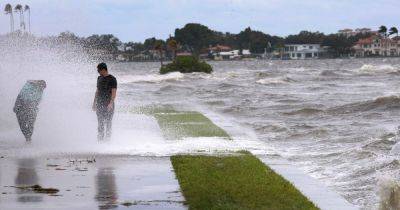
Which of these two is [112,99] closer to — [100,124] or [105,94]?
[105,94]

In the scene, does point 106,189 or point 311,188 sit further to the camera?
point 311,188

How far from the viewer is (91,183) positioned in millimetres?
11000

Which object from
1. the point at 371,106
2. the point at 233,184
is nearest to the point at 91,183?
the point at 233,184

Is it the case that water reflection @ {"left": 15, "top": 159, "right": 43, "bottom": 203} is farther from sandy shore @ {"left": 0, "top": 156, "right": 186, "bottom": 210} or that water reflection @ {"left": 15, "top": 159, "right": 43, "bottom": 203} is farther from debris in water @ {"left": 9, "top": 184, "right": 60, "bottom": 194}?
debris in water @ {"left": 9, "top": 184, "right": 60, "bottom": 194}

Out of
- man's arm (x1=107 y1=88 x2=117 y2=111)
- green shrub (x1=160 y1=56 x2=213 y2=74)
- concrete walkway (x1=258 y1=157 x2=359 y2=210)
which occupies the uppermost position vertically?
man's arm (x1=107 y1=88 x2=117 y2=111)

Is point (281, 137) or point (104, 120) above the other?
point (104, 120)

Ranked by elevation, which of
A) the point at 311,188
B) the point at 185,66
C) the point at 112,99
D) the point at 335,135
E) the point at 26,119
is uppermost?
the point at 112,99

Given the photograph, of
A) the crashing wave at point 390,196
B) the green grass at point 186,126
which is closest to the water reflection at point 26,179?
the crashing wave at point 390,196

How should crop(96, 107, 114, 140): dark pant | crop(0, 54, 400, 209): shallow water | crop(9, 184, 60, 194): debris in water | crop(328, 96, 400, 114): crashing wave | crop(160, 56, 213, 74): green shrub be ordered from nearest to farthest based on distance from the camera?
crop(9, 184, 60, 194): debris in water
crop(0, 54, 400, 209): shallow water
crop(96, 107, 114, 140): dark pant
crop(328, 96, 400, 114): crashing wave
crop(160, 56, 213, 74): green shrub

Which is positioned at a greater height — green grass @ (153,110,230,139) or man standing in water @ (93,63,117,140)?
man standing in water @ (93,63,117,140)

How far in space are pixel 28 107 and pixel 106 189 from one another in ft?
20.1

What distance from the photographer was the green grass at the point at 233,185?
31.1ft

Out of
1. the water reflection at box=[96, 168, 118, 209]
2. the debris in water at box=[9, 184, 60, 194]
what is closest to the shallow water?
the water reflection at box=[96, 168, 118, 209]

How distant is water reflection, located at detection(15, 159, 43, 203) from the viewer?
988cm
